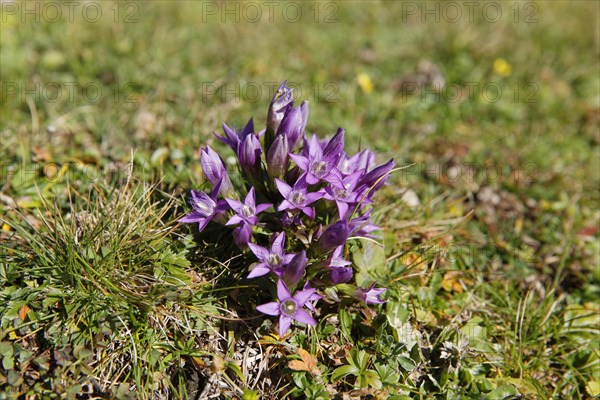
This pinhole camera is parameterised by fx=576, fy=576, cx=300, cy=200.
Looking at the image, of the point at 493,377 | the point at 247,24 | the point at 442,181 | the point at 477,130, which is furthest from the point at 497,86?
the point at 493,377

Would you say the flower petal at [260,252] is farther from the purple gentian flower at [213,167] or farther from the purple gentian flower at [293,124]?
the purple gentian flower at [293,124]

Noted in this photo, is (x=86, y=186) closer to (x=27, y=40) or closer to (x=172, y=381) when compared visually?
(x=172, y=381)

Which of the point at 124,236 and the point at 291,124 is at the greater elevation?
the point at 291,124

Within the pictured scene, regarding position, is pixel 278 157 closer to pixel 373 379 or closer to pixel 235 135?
pixel 235 135

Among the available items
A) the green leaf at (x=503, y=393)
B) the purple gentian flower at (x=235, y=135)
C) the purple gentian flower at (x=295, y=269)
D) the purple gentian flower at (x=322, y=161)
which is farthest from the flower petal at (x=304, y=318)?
the green leaf at (x=503, y=393)

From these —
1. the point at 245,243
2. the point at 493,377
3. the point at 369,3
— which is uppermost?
the point at 369,3

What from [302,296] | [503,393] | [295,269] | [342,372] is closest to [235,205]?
[295,269]

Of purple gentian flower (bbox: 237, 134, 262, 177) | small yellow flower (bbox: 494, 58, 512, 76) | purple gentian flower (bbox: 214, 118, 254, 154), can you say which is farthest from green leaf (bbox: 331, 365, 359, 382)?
small yellow flower (bbox: 494, 58, 512, 76)
